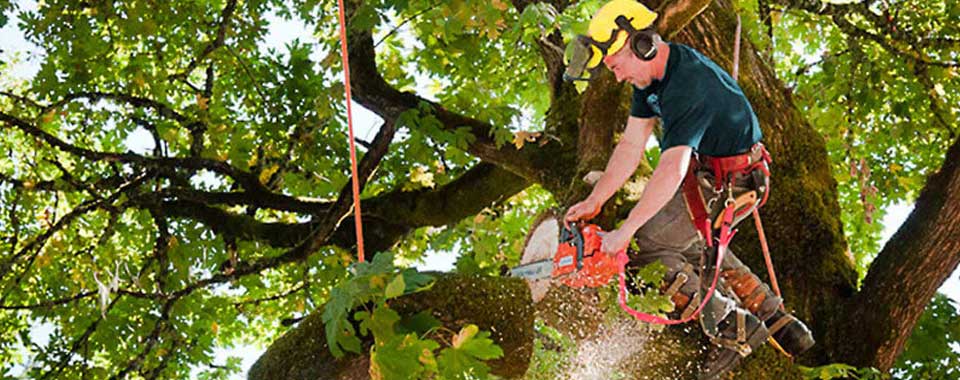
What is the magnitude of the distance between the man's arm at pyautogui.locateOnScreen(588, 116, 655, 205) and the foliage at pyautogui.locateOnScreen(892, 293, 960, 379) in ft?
6.86

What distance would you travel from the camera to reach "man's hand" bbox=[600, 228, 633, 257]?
3.66 m

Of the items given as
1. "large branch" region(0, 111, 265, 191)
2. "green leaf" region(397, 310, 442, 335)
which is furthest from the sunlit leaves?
"large branch" region(0, 111, 265, 191)

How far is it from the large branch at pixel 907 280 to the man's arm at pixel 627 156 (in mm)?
1394

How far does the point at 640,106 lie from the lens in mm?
4121

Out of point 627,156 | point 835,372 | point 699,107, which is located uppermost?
point 627,156

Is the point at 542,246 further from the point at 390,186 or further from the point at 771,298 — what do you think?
the point at 390,186

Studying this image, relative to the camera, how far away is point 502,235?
8.75 metres

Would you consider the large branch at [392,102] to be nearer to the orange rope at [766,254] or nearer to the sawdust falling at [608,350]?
the orange rope at [766,254]

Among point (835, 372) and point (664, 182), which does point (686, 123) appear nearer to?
point (664, 182)

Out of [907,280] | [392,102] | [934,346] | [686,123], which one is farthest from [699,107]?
[392,102]

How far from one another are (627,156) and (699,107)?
1.74ft

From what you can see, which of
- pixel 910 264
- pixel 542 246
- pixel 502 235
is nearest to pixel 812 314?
pixel 910 264

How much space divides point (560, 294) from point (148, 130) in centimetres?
505

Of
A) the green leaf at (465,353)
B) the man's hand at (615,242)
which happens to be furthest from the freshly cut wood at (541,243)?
the green leaf at (465,353)
